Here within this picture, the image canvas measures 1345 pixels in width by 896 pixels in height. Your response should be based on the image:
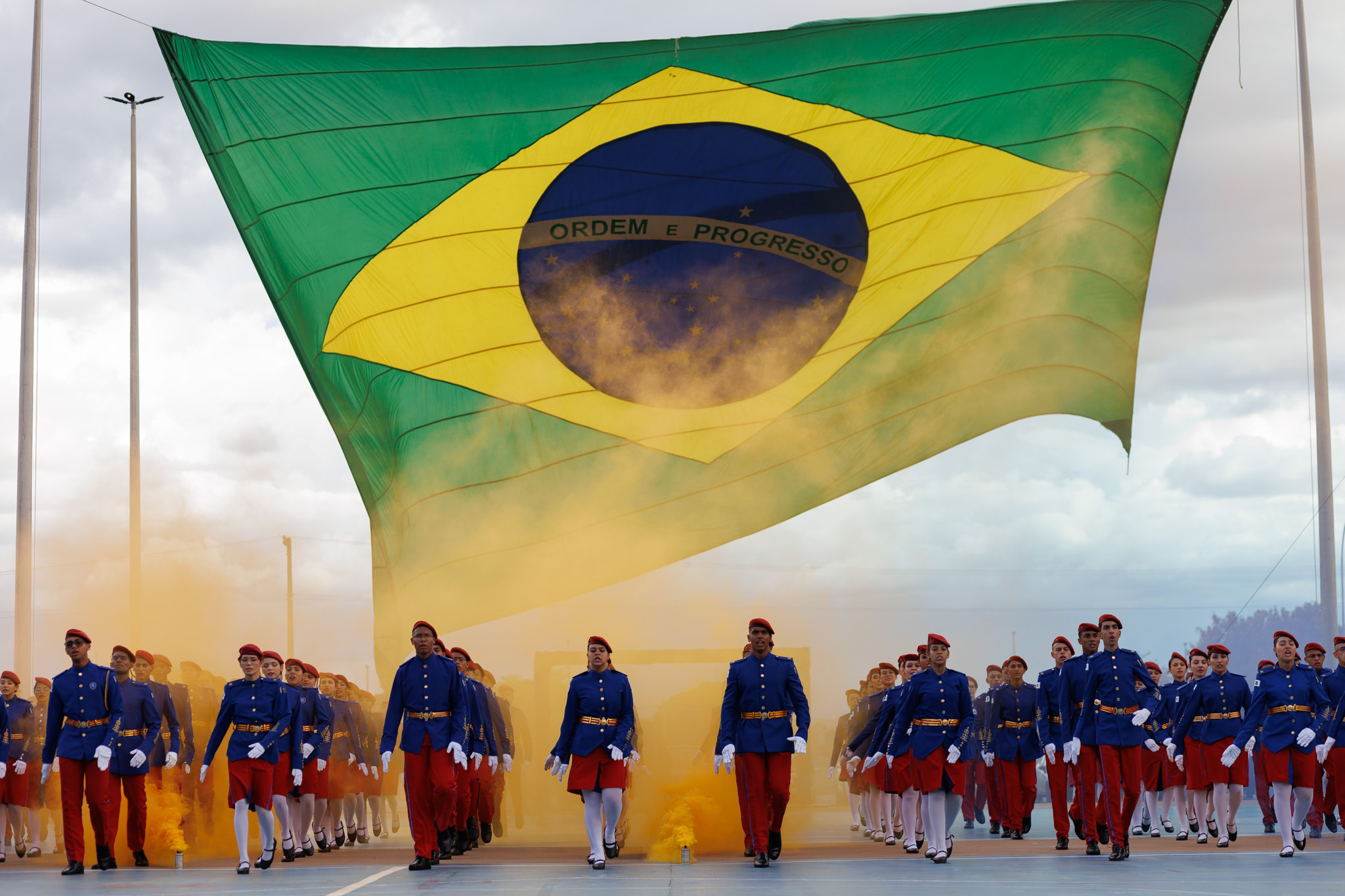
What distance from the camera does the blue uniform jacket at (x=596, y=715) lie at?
38.2 feet

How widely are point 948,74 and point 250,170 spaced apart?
6726 millimetres

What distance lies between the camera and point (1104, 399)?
13531 millimetres

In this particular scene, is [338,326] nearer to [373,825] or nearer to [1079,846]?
[373,825]

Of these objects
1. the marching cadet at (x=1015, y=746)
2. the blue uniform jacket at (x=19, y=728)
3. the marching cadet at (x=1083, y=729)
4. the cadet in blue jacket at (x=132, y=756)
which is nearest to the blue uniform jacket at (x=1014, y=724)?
the marching cadet at (x=1015, y=746)

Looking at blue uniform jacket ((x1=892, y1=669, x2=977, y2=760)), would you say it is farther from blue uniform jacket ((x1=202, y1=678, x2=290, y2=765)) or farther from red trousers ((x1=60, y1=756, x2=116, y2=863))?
red trousers ((x1=60, y1=756, x2=116, y2=863))

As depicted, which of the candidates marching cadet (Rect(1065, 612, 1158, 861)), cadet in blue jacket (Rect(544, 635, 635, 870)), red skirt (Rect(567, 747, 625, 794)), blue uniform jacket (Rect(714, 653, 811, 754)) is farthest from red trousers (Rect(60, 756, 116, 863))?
marching cadet (Rect(1065, 612, 1158, 861))

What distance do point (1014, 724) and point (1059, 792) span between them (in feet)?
5.96

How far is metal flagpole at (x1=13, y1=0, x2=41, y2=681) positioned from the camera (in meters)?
18.2

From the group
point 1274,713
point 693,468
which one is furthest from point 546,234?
point 1274,713

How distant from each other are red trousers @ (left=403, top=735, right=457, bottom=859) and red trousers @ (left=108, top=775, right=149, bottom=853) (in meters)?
2.59

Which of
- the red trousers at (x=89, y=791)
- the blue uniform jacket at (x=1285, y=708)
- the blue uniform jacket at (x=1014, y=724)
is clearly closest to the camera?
the red trousers at (x=89, y=791)

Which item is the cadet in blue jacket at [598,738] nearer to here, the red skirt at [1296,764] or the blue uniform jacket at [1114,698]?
the blue uniform jacket at [1114,698]

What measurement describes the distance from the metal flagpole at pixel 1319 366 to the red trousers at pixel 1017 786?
588 centimetres

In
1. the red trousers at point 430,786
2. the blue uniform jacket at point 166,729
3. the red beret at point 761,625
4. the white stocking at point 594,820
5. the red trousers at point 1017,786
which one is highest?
the red beret at point 761,625
